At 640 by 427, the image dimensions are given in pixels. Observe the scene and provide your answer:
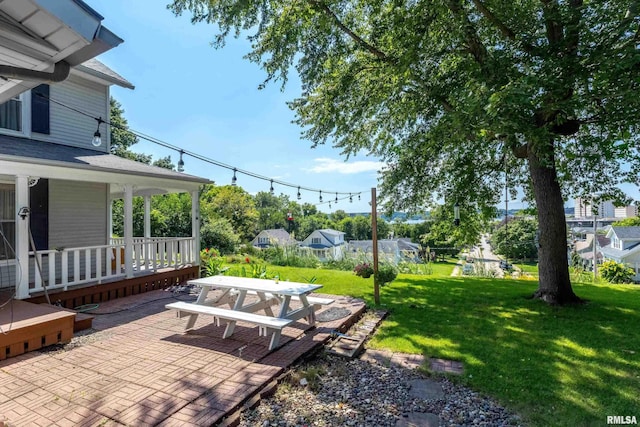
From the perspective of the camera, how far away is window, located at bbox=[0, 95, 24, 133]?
285 inches

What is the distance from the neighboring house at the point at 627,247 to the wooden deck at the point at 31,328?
38.1m

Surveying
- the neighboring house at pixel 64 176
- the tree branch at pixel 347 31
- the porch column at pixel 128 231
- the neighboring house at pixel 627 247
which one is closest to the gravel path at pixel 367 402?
the neighboring house at pixel 64 176

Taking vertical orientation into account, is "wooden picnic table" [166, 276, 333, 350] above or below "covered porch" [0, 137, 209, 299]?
below

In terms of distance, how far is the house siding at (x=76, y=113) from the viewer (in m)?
8.14

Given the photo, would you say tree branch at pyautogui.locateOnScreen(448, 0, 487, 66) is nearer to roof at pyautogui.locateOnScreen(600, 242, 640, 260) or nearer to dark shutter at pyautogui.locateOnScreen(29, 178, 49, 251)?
dark shutter at pyautogui.locateOnScreen(29, 178, 49, 251)

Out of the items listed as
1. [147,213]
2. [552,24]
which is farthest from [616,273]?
[147,213]

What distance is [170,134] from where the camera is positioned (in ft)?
80.4

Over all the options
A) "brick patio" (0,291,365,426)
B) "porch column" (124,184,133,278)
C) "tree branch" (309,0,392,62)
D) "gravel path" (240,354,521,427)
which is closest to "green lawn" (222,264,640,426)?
"gravel path" (240,354,521,427)

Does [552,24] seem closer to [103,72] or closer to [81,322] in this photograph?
[81,322]

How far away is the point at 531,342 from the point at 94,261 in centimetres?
1006

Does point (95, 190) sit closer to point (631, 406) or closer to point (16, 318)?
Answer: point (16, 318)

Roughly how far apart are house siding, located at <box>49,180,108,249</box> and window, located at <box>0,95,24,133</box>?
1418mm

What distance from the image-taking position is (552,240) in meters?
6.94

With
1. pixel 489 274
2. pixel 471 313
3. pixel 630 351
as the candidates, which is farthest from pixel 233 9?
pixel 489 274
